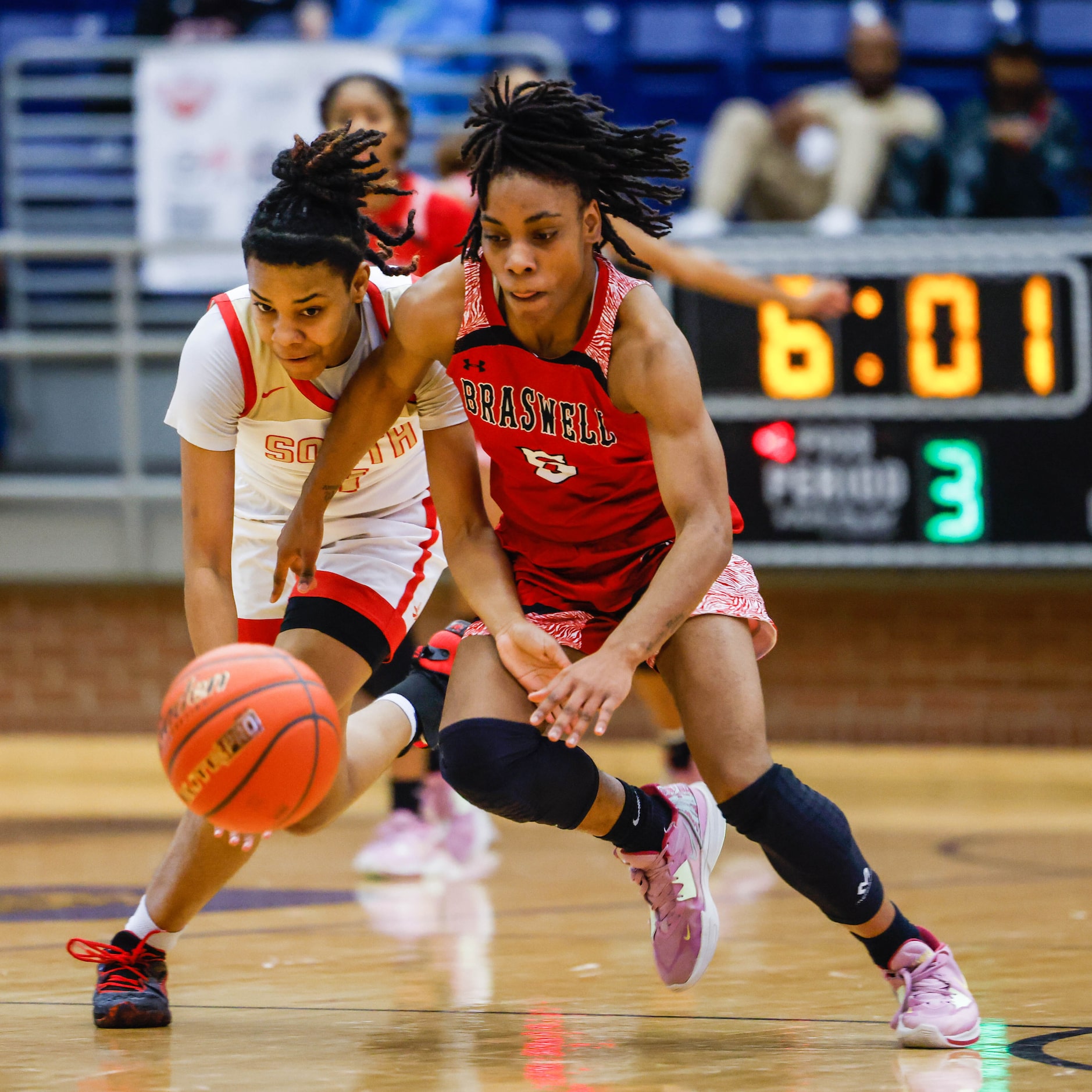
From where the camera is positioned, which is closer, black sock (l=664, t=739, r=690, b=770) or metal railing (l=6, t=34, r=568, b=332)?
black sock (l=664, t=739, r=690, b=770)

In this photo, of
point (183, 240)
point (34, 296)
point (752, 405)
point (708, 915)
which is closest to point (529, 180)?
point (708, 915)

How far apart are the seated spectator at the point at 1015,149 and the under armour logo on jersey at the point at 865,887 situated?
15.8 feet

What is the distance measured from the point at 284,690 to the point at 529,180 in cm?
97

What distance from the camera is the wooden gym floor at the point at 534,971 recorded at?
2770 millimetres

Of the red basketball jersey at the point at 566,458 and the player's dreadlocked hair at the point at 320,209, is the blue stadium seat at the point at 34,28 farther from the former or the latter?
the red basketball jersey at the point at 566,458

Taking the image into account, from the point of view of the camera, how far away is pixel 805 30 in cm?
922

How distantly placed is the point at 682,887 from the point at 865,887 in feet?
1.45

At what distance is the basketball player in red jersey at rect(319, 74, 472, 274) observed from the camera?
15.1ft

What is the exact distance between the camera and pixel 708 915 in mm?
3258

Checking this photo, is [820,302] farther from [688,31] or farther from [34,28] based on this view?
[34,28]

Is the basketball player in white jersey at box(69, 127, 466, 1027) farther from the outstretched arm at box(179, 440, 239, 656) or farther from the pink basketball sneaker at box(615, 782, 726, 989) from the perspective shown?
the pink basketball sneaker at box(615, 782, 726, 989)

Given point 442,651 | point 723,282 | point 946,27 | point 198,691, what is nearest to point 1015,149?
point 946,27

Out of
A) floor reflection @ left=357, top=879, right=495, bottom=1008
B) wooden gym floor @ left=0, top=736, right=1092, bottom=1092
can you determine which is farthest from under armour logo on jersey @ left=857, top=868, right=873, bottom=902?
floor reflection @ left=357, top=879, right=495, bottom=1008

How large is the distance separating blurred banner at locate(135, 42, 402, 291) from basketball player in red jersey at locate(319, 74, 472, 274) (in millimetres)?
2496
